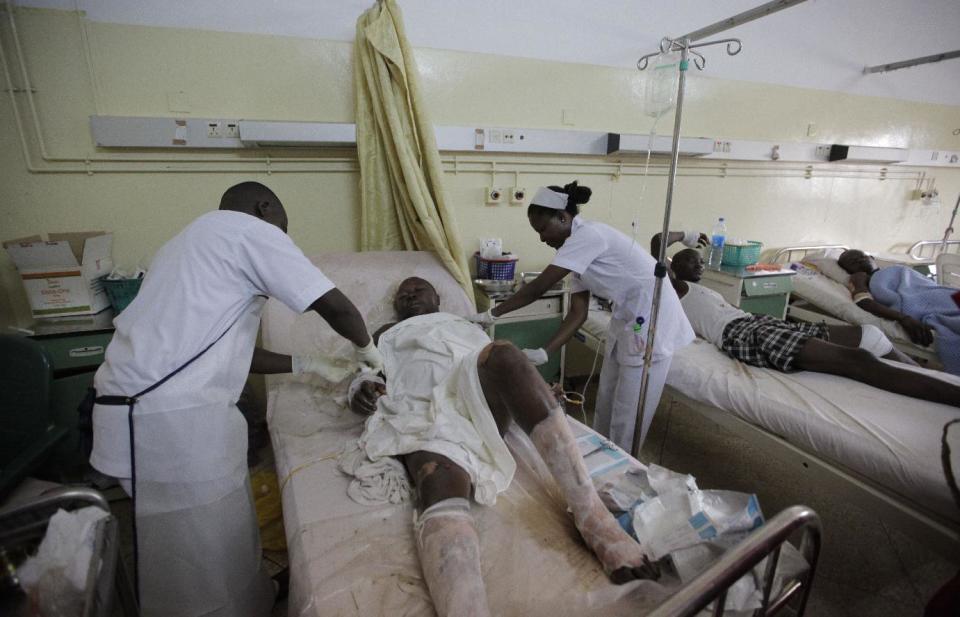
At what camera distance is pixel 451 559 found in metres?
1.05

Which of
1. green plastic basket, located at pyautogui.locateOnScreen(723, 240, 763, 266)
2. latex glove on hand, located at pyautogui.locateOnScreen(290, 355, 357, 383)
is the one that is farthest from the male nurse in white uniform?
green plastic basket, located at pyautogui.locateOnScreen(723, 240, 763, 266)

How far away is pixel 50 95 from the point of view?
2264 mm

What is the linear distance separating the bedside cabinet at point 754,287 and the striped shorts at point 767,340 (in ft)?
2.85

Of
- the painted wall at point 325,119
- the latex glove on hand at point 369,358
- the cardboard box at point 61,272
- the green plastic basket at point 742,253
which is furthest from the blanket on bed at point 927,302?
the cardboard box at point 61,272

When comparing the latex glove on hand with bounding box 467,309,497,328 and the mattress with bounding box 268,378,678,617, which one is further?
the latex glove on hand with bounding box 467,309,497,328

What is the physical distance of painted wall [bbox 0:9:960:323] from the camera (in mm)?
2299

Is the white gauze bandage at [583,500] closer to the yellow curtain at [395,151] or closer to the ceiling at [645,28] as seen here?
the yellow curtain at [395,151]

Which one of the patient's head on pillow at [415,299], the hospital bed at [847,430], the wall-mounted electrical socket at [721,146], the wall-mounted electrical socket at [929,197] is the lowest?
the hospital bed at [847,430]

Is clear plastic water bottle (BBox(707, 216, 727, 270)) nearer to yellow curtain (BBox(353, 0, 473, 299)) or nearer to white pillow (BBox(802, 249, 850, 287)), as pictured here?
white pillow (BBox(802, 249, 850, 287))

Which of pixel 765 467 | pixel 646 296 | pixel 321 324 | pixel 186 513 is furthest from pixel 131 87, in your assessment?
pixel 765 467

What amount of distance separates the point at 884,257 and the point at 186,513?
18.9ft

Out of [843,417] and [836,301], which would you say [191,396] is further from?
[836,301]

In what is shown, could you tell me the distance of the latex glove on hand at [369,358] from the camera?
170 cm

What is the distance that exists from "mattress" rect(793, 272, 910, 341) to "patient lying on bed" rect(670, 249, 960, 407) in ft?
2.30
